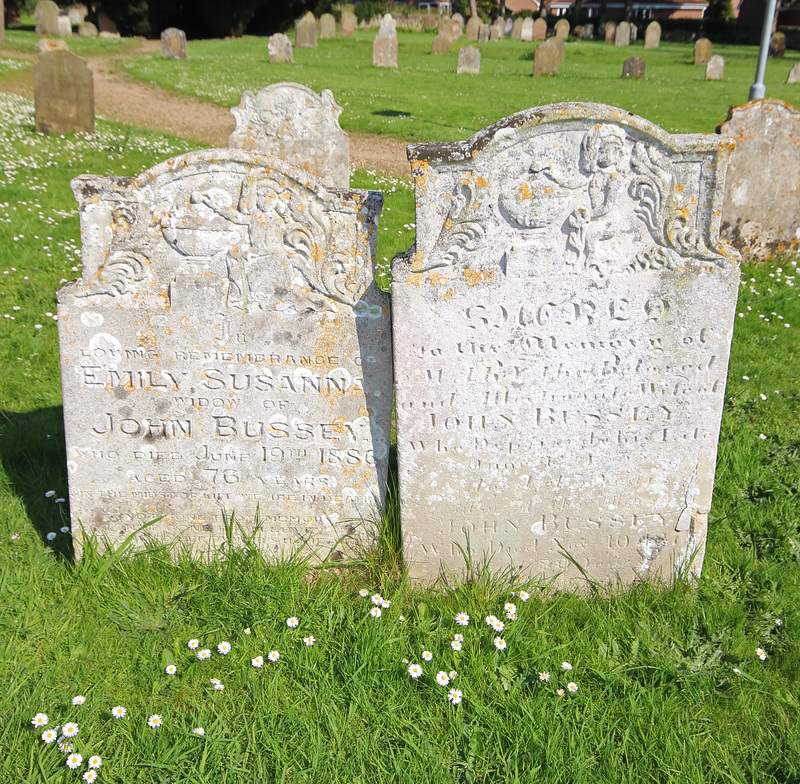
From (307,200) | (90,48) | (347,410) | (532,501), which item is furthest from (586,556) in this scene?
(90,48)

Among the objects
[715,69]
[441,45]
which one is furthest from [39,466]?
[441,45]

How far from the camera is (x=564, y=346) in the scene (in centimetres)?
332

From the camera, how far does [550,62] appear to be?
25.6m

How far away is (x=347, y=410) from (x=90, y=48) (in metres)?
30.4

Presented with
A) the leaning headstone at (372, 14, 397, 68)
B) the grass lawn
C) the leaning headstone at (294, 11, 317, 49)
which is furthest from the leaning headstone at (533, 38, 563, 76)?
the grass lawn

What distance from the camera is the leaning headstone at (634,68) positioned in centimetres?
2619

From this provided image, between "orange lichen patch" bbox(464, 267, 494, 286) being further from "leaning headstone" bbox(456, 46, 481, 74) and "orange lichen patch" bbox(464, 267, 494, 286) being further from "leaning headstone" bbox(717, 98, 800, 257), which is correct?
"leaning headstone" bbox(456, 46, 481, 74)

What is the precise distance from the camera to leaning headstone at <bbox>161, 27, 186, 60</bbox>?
26016 millimetres

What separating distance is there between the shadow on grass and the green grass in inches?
433

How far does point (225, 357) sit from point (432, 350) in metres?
1.02

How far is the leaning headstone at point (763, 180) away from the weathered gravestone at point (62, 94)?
10.9 metres

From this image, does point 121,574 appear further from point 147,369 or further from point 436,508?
point 436,508

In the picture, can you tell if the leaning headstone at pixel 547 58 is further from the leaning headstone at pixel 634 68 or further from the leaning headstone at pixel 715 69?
the leaning headstone at pixel 715 69

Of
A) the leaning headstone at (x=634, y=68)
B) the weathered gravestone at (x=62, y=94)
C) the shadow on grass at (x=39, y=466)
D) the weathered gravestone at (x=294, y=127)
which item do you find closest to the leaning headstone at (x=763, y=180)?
the weathered gravestone at (x=294, y=127)
